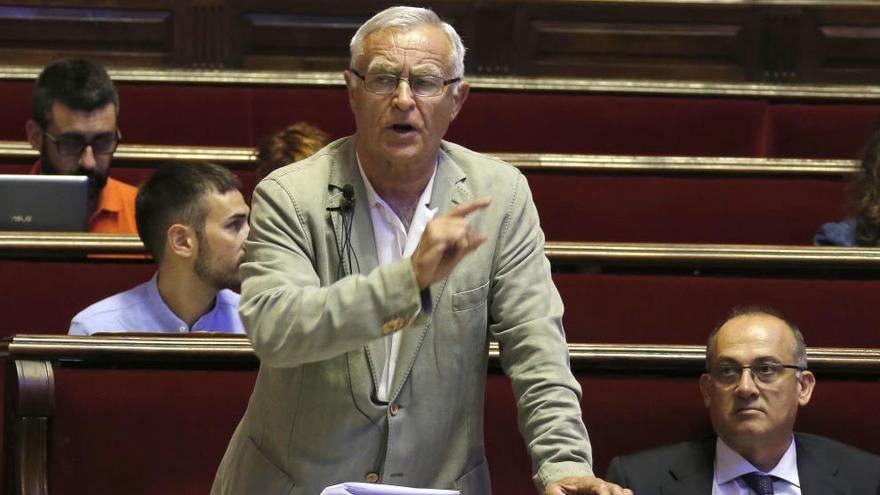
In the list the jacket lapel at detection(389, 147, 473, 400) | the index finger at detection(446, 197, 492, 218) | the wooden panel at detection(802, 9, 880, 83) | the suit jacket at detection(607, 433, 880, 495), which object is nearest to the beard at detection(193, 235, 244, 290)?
the suit jacket at detection(607, 433, 880, 495)

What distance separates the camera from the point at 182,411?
95 centimetres

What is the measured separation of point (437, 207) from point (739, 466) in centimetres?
39

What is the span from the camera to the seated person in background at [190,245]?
1196 mm

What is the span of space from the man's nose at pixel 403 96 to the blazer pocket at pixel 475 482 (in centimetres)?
19

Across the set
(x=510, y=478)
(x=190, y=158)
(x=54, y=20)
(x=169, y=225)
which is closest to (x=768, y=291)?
(x=510, y=478)

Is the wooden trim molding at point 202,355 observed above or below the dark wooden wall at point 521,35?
below

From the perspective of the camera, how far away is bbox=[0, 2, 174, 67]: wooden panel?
185 centimetres

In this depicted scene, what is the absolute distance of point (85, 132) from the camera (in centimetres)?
144

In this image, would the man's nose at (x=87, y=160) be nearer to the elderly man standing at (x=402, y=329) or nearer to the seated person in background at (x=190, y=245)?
the seated person in background at (x=190, y=245)

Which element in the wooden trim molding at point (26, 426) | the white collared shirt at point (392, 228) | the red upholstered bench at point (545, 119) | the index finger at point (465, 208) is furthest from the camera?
the red upholstered bench at point (545, 119)

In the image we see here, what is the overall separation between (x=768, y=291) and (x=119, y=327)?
0.55 metres

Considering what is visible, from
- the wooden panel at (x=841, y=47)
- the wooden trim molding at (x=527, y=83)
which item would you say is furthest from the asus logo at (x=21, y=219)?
the wooden panel at (x=841, y=47)

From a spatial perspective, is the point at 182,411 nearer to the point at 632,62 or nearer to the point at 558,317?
the point at 558,317

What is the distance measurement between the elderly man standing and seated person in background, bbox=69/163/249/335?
1.64 ft
